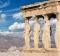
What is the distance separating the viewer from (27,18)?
4950cm

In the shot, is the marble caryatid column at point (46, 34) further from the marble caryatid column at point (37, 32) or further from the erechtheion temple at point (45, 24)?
the marble caryatid column at point (37, 32)

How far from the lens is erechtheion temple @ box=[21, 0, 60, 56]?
146ft

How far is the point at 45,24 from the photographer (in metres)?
46.7

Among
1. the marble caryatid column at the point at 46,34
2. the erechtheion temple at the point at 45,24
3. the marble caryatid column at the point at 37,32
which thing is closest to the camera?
the erechtheion temple at the point at 45,24

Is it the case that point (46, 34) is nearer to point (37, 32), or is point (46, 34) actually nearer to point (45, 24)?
point (45, 24)

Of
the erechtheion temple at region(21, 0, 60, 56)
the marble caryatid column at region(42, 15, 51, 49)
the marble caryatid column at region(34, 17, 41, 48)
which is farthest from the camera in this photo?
the marble caryatid column at region(34, 17, 41, 48)

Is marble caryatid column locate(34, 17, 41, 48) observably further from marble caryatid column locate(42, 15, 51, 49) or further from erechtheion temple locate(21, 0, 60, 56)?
marble caryatid column locate(42, 15, 51, 49)

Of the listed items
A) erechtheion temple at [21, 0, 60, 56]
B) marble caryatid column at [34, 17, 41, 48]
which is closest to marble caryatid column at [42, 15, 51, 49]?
erechtheion temple at [21, 0, 60, 56]

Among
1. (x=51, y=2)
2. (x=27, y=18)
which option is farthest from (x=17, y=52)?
(x=51, y=2)

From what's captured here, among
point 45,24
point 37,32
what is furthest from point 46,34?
point 37,32

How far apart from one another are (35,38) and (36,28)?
1096 millimetres

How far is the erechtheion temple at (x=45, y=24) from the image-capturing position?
44531 mm

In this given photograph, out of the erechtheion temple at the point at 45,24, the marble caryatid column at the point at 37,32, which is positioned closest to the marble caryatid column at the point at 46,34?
the erechtheion temple at the point at 45,24

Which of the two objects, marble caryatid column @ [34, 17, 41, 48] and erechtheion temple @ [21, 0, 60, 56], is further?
marble caryatid column @ [34, 17, 41, 48]
